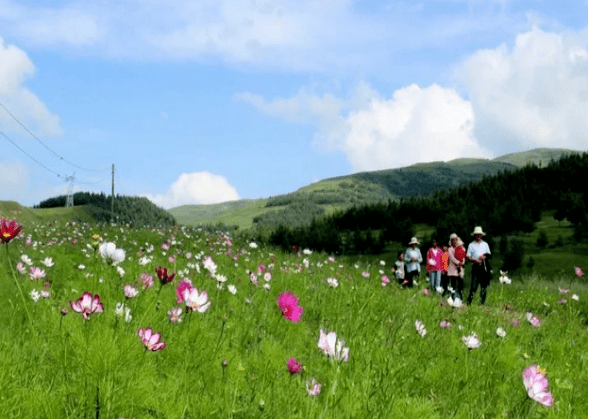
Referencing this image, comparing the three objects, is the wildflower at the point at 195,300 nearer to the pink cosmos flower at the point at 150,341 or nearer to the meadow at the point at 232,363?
the meadow at the point at 232,363

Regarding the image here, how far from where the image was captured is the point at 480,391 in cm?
441

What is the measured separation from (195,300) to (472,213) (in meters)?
38.4

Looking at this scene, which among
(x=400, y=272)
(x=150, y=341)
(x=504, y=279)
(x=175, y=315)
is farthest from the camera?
(x=400, y=272)

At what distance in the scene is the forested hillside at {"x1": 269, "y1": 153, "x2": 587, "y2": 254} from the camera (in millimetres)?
35906

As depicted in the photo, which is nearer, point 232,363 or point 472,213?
point 232,363

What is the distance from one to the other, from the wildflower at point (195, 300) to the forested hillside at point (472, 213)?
2837 cm

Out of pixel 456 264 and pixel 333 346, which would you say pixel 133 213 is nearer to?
pixel 456 264

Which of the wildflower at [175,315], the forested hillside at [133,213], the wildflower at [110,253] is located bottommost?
the wildflower at [175,315]

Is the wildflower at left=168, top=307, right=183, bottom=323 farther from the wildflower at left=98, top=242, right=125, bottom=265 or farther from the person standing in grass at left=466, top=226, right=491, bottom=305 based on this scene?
the person standing in grass at left=466, top=226, right=491, bottom=305

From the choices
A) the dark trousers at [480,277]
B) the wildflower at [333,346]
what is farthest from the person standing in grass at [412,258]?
the wildflower at [333,346]

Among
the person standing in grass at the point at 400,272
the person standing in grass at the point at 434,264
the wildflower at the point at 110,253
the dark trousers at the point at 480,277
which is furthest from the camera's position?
the person standing in grass at the point at 400,272

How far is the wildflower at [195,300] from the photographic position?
321 cm

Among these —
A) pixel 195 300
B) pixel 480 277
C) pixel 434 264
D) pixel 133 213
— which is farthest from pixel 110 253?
pixel 133 213

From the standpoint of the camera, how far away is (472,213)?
1554 inches
